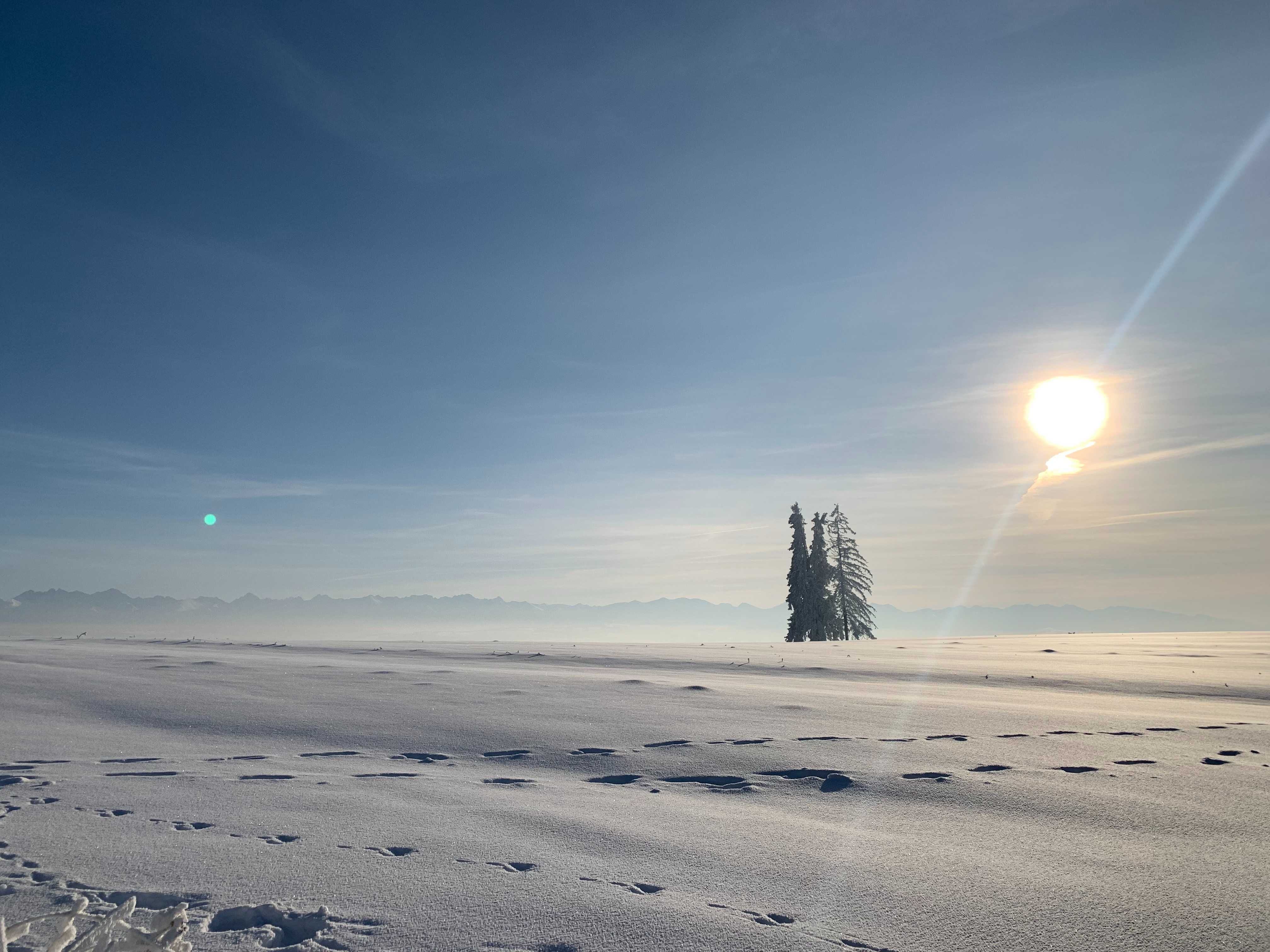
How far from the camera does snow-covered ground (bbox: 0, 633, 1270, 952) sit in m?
2.30

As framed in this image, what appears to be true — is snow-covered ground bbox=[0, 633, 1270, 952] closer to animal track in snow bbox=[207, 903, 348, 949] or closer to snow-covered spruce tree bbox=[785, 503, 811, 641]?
animal track in snow bbox=[207, 903, 348, 949]

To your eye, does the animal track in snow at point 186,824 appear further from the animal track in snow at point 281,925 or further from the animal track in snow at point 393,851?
the animal track in snow at point 281,925

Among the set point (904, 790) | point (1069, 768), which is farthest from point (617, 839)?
point (1069, 768)

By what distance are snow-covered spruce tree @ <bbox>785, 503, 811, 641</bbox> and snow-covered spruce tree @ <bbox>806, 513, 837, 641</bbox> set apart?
0.11m

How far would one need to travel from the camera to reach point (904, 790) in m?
3.86

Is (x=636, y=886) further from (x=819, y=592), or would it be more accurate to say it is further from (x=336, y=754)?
(x=819, y=592)

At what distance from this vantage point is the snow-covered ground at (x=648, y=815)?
230 centimetres

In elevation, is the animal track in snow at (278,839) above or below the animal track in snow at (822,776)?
below

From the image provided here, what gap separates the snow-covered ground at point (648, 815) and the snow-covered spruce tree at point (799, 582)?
27.8m

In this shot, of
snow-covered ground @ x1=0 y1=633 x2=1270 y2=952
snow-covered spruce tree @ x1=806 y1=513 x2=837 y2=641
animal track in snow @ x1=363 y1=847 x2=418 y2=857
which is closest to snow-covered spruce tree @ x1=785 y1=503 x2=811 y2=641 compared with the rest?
snow-covered spruce tree @ x1=806 y1=513 x2=837 y2=641

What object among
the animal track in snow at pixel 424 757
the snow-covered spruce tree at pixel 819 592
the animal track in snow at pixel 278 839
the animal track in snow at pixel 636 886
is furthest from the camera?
the snow-covered spruce tree at pixel 819 592

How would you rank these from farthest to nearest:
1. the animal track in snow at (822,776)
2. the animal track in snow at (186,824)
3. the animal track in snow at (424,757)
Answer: the animal track in snow at (424,757), the animal track in snow at (822,776), the animal track in snow at (186,824)

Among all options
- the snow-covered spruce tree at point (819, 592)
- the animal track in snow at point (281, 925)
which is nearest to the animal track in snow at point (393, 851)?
the animal track in snow at point (281, 925)

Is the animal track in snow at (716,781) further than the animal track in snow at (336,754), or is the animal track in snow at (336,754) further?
the animal track in snow at (336,754)
